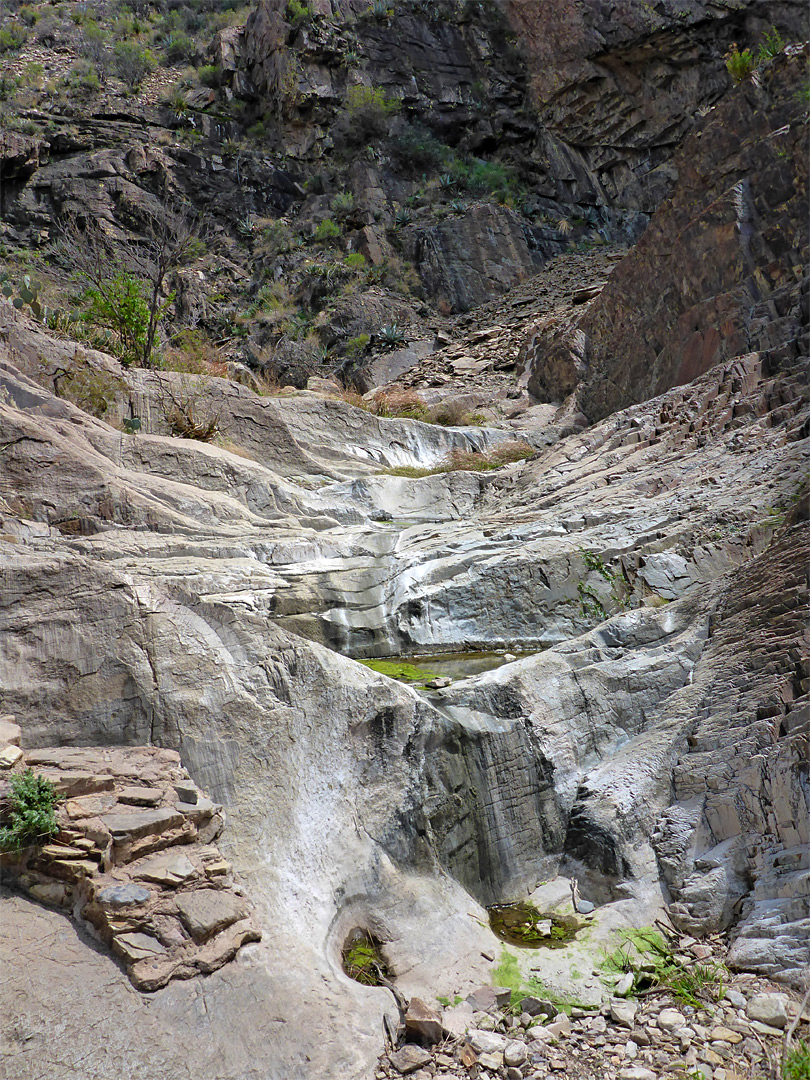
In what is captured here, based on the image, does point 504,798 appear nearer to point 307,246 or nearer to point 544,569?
point 544,569

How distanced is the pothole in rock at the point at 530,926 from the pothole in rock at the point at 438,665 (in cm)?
160

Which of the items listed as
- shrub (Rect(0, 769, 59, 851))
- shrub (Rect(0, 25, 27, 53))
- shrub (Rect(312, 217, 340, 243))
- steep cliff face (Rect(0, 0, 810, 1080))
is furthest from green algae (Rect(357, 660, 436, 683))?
shrub (Rect(0, 25, 27, 53))

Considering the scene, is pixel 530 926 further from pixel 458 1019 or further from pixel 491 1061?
pixel 491 1061

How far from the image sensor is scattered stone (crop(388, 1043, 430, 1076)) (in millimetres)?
3275

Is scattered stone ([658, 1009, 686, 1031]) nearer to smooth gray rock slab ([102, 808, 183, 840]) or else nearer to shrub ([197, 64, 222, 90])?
smooth gray rock slab ([102, 808, 183, 840])

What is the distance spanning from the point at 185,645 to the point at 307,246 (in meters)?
24.0

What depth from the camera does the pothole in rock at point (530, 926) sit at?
4.12 meters

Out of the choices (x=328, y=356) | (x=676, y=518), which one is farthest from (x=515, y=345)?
(x=676, y=518)

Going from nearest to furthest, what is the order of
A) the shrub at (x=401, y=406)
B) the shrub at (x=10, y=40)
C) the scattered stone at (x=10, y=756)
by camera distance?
1. the scattered stone at (x=10, y=756)
2. the shrub at (x=401, y=406)
3. the shrub at (x=10, y=40)

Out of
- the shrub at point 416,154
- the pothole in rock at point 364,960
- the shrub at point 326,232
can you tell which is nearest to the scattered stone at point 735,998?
the pothole in rock at point 364,960

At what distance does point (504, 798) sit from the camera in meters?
4.83

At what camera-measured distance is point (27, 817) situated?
3.75 metres

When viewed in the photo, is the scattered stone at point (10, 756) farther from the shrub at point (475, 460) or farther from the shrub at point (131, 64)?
the shrub at point (131, 64)

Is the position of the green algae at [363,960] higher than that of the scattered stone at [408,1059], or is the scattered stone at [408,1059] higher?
the green algae at [363,960]
